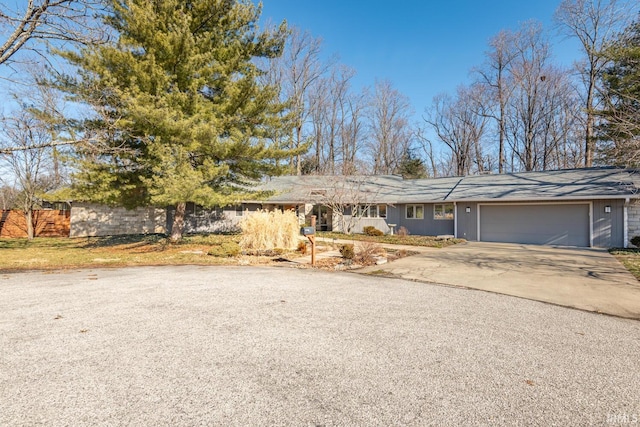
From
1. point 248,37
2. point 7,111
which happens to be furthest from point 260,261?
point 7,111

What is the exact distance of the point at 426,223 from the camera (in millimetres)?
17812

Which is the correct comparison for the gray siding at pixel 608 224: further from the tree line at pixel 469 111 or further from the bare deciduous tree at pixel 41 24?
the bare deciduous tree at pixel 41 24

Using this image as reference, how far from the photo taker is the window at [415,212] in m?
18.1

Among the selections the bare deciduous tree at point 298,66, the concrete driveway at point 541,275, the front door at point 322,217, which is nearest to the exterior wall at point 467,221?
the concrete driveway at point 541,275

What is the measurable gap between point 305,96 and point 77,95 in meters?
20.7

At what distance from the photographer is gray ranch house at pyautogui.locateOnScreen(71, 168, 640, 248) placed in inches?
521

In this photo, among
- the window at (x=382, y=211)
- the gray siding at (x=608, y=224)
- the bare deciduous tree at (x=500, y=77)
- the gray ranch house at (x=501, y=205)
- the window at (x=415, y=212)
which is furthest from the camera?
the bare deciduous tree at (x=500, y=77)

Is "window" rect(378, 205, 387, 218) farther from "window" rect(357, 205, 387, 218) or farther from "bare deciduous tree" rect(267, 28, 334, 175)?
"bare deciduous tree" rect(267, 28, 334, 175)

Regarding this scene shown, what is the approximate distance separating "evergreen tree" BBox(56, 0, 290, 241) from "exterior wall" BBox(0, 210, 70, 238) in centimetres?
919

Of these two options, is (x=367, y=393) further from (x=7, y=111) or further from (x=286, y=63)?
(x=286, y=63)

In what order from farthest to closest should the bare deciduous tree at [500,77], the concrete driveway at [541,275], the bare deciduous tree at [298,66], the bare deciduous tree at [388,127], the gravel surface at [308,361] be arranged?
the bare deciduous tree at [388,127] < the bare deciduous tree at [298,66] < the bare deciduous tree at [500,77] < the concrete driveway at [541,275] < the gravel surface at [308,361]

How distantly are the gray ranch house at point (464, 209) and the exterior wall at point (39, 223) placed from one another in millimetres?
Result: 914

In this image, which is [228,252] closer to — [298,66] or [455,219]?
[455,219]

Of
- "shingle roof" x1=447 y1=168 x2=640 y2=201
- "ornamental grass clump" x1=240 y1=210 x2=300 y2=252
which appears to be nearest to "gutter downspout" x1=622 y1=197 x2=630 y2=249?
"shingle roof" x1=447 y1=168 x2=640 y2=201
